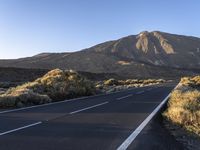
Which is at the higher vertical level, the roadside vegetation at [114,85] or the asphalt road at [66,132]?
the asphalt road at [66,132]

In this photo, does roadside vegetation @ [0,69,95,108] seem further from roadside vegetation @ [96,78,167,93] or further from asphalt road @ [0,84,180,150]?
roadside vegetation @ [96,78,167,93]

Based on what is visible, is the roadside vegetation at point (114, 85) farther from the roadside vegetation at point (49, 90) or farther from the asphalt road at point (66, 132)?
the asphalt road at point (66, 132)

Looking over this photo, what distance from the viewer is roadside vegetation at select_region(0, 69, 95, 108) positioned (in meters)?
22.3

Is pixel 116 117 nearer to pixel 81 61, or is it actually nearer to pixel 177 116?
pixel 177 116

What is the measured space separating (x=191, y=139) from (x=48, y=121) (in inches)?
197

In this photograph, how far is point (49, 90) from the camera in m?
29.3

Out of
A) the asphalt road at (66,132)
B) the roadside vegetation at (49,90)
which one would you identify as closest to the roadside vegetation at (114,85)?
the roadside vegetation at (49,90)

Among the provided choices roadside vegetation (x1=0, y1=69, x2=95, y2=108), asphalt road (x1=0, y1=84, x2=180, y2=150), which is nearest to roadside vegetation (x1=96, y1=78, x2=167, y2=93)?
roadside vegetation (x1=0, y1=69, x2=95, y2=108)

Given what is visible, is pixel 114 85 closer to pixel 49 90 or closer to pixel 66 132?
pixel 49 90

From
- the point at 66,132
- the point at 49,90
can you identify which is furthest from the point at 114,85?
the point at 66,132

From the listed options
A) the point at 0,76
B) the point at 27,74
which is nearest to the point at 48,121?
the point at 0,76

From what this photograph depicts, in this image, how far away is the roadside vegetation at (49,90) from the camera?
22.3 meters

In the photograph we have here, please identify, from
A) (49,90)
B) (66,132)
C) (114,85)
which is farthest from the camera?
(114,85)

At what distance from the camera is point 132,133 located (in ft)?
38.3
